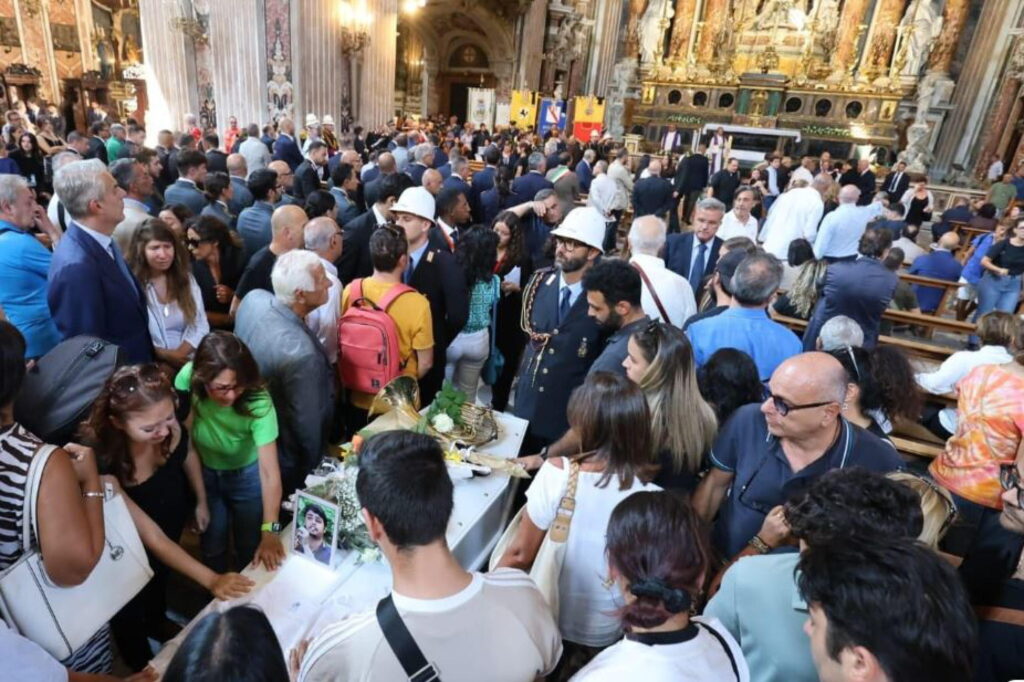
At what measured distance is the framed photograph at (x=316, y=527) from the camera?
1.82 m

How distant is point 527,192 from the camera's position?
6719 millimetres

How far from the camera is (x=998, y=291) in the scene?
665 cm

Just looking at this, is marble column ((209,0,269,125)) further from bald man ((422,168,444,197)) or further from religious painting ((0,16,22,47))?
religious painting ((0,16,22,47))

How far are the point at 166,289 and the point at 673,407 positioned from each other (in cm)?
266

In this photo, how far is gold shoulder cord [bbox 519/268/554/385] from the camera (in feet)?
10.1

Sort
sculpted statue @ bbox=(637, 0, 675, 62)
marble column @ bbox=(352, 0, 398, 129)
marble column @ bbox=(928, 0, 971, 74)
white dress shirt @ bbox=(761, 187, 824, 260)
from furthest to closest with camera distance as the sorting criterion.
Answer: sculpted statue @ bbox=(637, 0, 675, 62) < marble column @ bbox=(928, 0, 971, 74) < marble column @ bbox=(352, 0, 398, 129) < white dress shirt @ bbox=(761, 187, 824, 260)

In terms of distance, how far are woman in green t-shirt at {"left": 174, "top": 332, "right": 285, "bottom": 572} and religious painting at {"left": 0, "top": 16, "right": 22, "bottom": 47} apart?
57.2ft

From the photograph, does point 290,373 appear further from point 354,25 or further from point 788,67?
point 788,67

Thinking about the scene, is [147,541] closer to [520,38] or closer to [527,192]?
[527,192]

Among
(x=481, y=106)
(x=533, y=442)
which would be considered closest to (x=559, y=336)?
(x=533, y=442)

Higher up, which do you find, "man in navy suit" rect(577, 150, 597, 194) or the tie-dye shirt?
"man in navy suit" rect(577, 150, 597, 194)

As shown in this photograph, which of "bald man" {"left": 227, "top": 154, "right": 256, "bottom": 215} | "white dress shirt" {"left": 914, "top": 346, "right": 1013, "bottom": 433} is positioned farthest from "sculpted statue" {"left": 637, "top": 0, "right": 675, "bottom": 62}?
"white dress shirt" {"left": 914, "top": 346, "right": 1013, "bottom": 433}

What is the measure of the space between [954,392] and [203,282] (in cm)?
501

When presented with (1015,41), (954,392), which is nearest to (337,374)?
(954,392)
